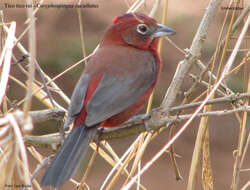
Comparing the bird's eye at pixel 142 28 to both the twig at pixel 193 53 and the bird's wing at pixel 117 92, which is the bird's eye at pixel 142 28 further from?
the twig at pixel 193 53

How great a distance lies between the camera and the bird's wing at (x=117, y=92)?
3.44 metres

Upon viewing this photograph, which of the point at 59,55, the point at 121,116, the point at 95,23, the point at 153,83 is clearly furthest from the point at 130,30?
the point at 95,23

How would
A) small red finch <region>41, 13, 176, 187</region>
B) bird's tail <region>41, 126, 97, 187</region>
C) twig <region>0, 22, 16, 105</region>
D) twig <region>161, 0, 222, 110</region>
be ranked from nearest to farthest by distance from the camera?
twig <region>0, 22, 16, 105</region>, bird's tail <region>41, 126, 97, 187</region>, twig <region>161, 0, 222, 110</region>, small red finch <region>41, 13, 176, 187</region>

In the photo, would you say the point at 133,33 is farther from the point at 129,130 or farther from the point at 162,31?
the point at 129,130

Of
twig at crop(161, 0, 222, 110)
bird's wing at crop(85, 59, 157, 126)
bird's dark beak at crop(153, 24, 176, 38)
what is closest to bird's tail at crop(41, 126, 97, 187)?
bird's wing at crop(85, 59, 157, 126)

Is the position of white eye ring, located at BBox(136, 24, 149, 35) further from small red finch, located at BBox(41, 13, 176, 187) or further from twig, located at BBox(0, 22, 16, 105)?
twig, located at BBox(0, 22, 16, 105)

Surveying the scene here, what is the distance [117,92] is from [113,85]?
0.21 ft

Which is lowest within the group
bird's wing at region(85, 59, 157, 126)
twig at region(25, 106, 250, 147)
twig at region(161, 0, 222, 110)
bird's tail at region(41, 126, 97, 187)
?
bird's tail at region(41, 126, 97, 187)

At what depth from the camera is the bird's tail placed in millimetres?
2738

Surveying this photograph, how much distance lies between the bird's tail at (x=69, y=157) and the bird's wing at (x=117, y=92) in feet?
0.35

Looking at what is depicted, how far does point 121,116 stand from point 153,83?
1.60 feet

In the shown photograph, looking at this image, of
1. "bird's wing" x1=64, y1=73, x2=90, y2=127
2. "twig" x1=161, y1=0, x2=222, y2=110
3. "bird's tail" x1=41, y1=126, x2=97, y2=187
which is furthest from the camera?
"bird's wing" x1=64, y1=73, x2=90, y2=127

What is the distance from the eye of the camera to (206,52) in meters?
8.85

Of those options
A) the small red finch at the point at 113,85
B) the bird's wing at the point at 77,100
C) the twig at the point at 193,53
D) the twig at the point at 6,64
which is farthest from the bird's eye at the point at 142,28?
the twig at the point at 6,64
